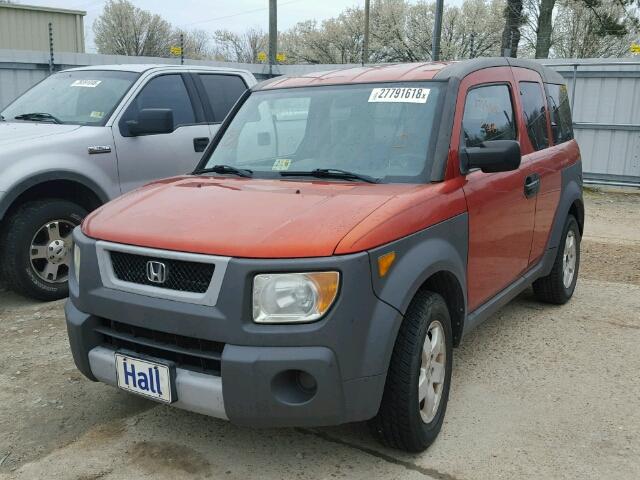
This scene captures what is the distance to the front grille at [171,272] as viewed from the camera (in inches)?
105

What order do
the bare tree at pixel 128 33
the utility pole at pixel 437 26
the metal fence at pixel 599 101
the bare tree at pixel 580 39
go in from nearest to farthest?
the metal fence at pixel 599 101
the utility pole at pixel 437 26
the bare tree at pixel 580 39
the bare tree at pixel 128 33

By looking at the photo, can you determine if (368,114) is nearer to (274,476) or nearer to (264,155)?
(264,155)

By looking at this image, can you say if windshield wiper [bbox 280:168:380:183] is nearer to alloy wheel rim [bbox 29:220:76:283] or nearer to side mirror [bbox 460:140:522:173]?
side mirror [bbox 460:140:522:173]

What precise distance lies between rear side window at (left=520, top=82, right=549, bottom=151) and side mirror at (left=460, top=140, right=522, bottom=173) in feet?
4.07

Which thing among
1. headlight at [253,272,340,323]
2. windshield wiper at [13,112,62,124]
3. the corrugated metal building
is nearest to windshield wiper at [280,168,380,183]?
headlight at [253,272,340,323]

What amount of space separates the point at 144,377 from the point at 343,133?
170 centimetres

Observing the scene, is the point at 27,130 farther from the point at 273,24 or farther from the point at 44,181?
the point at 273,24

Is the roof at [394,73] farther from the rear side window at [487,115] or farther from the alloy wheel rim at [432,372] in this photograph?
the alloy wheel rim at [432,372]

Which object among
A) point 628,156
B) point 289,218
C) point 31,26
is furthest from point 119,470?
point 31,26

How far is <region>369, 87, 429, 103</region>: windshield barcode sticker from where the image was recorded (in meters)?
3.58

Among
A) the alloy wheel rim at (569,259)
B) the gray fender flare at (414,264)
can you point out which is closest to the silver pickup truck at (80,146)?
the gray fender flare at (414,264)

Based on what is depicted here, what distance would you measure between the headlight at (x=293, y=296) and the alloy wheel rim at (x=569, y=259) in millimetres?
3229

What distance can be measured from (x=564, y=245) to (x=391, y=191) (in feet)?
8.44

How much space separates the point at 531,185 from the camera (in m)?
4.29
